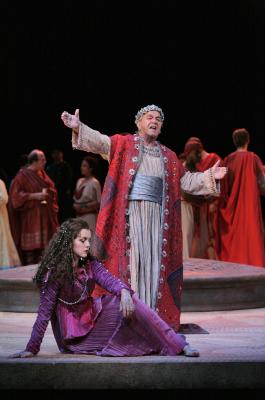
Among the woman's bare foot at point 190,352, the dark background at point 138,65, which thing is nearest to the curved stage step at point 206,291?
the woman's bare foot at point 190,352

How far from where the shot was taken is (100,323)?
5238 mm

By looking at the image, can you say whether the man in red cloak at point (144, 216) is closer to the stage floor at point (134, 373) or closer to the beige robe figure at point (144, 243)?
the beige robe figure at point (144, 243)

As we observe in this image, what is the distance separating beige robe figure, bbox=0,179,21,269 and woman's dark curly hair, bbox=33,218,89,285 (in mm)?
5178

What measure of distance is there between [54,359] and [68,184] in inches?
268

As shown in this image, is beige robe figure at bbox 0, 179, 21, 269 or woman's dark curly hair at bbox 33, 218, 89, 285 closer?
woman's dark curly hair at bbox 33, 218, 89, 285

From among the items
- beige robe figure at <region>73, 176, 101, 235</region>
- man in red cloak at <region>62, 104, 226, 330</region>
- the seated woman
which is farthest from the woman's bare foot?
beige robe figure at <region>73, 176, 101, 235</region>

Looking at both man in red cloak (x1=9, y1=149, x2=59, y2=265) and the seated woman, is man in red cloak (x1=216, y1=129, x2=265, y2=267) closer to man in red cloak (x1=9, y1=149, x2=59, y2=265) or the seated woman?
man in red cloak (x1=9, y1=149, x2=59, y2=265)

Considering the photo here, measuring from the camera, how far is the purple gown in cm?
511

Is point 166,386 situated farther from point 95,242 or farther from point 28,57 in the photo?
point 28,57

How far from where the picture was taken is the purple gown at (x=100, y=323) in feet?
16.8

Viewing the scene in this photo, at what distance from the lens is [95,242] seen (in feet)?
19.8

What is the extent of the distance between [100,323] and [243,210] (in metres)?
4.69

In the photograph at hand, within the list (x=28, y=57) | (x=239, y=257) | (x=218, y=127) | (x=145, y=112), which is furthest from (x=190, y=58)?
(x=145, y=112)

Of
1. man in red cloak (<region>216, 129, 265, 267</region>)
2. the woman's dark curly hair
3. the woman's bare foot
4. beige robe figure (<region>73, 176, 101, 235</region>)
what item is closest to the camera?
the woman's bare foot
